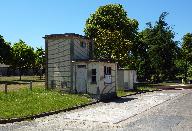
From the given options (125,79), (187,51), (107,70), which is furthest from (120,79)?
(187,51)

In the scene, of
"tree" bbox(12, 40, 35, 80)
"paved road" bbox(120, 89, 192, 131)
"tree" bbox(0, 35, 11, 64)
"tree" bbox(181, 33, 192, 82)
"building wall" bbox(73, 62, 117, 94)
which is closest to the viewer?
"paved road" bbox(120, 89, 192, 131)

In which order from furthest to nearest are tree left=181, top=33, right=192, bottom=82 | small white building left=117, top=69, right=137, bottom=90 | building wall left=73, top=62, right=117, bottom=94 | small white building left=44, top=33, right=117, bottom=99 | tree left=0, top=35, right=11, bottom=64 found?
1. tree left=181, top=33, right=192, bottom=82
2. tree left=0, top=35, right=11, bottom=64
3. small white building left=117, top=69, right=137, bottom=90
4. small white building left=44, top=33, right=117, bottom=99
5. building wall left=73, top=62, right=117, bottom=94

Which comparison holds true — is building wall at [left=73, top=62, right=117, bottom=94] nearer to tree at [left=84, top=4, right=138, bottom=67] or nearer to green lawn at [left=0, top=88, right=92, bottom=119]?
green lawn at [left=0, top=88, right=92, bottom=119]

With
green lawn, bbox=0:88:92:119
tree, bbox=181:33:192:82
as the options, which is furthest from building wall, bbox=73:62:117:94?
tree, bbox=181:33:192:82

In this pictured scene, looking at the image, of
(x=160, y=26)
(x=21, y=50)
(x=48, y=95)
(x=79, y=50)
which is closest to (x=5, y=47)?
(x=21, y=50)

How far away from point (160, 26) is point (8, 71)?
66.1m

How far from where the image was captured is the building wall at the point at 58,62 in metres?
32.8

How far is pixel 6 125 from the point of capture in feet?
57.7

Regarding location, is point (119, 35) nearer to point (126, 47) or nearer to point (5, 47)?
point (126, 47)

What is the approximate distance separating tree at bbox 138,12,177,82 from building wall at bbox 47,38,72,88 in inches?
1571

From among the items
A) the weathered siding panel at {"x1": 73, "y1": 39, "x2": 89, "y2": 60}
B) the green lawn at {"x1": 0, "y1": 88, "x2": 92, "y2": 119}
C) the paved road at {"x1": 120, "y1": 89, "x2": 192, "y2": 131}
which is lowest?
the paved road at {"x1": 120, "y1": 89, "x2": 192, "y2": 131}

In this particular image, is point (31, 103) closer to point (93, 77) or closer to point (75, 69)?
point (75, 69)

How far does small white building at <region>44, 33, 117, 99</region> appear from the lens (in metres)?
31.8

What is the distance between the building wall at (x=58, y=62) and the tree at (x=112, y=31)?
21.2 m
